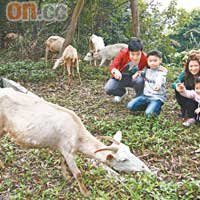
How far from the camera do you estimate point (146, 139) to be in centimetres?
468

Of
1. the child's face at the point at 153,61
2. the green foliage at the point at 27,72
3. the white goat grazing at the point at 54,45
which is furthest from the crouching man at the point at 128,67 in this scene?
the white goat grazing at the point at 54,45

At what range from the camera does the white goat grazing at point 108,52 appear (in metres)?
8.77

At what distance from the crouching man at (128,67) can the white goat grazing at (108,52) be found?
2.71 meters

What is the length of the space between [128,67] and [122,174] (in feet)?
7.84

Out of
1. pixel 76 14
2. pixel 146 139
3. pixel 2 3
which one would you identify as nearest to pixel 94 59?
pixel 76 14

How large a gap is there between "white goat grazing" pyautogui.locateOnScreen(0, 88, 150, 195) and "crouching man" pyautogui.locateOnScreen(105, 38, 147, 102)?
1994mm

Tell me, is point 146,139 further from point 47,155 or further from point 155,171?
point 47,155

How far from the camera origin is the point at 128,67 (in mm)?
5867

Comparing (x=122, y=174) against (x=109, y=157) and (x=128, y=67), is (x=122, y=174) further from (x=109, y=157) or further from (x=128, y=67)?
(x=128, y=67)

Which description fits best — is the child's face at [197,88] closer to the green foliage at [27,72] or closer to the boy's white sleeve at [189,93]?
the boy's white sleeve at [189,93]

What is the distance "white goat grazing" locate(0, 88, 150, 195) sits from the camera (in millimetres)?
3527

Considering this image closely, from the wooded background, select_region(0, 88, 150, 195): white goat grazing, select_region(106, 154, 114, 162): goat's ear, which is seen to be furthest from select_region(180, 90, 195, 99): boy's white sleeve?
the wooded background

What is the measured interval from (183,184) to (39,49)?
24.7ft

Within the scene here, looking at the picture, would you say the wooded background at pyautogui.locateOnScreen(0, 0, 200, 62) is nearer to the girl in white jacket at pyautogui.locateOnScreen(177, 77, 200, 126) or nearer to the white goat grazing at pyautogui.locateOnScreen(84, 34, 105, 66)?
the white goat grazing at pyautogui.locateOnScreen(84, 34, 105, 66)
